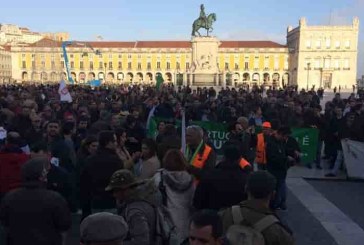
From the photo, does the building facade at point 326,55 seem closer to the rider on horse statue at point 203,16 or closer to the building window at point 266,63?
the building window at point 266,63

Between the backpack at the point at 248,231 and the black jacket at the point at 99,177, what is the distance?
1.90 meters

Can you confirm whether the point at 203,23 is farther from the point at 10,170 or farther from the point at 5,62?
the point at 5,62

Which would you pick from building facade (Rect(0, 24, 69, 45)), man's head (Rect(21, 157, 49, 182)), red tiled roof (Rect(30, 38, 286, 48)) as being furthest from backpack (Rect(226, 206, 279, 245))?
building facade (Rect(0, 24, 69, 45))

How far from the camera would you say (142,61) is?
364 feet

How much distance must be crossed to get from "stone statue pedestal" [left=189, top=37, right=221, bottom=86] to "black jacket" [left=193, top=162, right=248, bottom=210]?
136 feet

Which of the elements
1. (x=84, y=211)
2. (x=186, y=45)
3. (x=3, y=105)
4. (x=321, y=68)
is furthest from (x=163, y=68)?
(x=84, y=211)

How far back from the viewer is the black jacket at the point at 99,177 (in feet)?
14.5

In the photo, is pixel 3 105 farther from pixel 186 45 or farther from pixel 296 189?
pixel 186 45

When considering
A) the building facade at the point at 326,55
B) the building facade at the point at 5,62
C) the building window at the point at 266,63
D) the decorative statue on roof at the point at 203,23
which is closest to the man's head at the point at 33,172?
the decorative statue on roof at the point at 203,23

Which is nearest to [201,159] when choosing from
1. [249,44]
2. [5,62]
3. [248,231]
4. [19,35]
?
[248,231]

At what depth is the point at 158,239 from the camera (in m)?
3.44

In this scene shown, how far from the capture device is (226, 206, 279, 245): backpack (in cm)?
266

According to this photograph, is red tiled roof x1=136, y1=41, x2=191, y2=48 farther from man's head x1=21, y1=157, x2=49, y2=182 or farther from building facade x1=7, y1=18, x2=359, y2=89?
man's head x1=21, y1=157, x2=49, y2=182

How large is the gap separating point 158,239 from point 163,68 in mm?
107725
